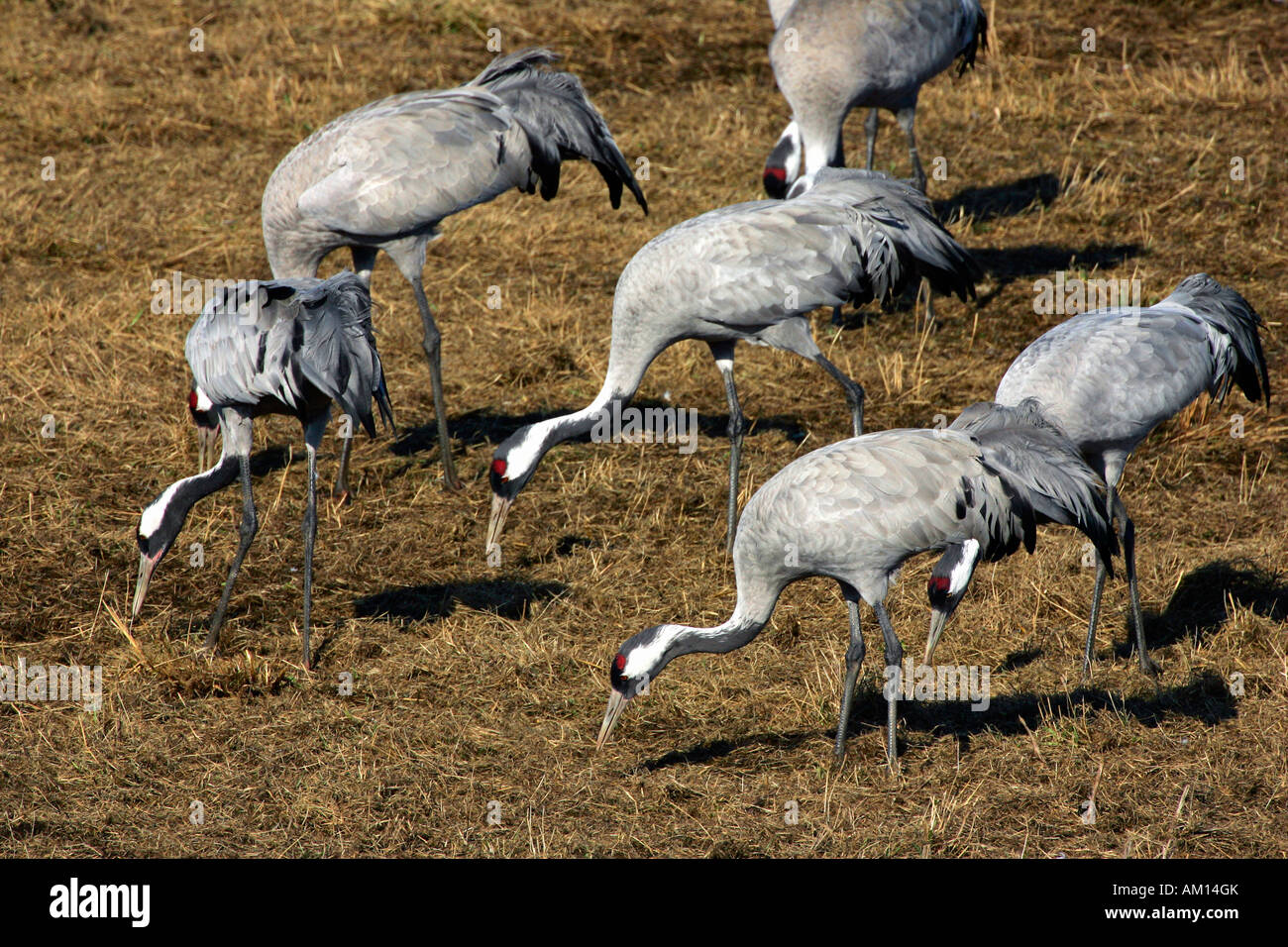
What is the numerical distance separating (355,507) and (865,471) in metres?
2.64

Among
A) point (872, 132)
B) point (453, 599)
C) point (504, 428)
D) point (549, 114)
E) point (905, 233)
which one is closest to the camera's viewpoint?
point (453, 599)

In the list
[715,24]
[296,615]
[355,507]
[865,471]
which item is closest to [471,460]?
[355,507]

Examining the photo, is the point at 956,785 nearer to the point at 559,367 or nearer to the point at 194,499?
the point at 194,499

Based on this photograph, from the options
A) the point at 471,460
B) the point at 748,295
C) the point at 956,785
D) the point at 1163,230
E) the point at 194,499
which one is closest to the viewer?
the point at 956,785

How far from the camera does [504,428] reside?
702cm

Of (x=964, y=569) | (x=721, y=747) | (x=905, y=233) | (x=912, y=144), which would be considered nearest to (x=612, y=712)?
(x=721, y=747)

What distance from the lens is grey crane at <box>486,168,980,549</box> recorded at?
19.1 ft

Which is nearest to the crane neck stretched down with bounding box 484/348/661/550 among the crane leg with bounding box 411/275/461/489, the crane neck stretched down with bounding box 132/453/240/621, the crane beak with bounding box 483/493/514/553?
the crane beak with bounding box 483/493/514/553

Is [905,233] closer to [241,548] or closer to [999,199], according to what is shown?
[241,548]

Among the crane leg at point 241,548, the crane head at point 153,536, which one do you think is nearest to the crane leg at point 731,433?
the crane leg at point 241,548

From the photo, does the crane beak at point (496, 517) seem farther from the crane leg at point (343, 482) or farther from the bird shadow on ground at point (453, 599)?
the crane leg at point (343, 482)

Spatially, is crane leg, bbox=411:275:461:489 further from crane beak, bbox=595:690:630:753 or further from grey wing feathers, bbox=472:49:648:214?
crane beak, bbox=595:690:630:753

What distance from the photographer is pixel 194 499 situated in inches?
214

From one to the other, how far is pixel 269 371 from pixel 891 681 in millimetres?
2384
